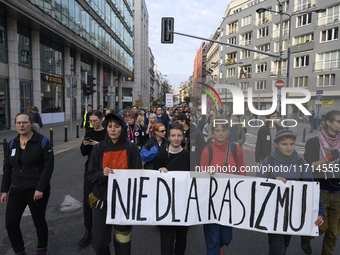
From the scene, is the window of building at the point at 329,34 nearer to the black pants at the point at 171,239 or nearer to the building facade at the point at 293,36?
the building facade at the point at 293,36

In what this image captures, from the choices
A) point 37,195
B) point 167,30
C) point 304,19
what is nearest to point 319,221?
point 37,195

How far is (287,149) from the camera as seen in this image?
109 inches

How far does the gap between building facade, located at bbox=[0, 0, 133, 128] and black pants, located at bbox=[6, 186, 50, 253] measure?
1227 centimetres

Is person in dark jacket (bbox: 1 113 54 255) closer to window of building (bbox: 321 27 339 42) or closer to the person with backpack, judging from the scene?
the person with backpack

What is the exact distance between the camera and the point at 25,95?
17844mm

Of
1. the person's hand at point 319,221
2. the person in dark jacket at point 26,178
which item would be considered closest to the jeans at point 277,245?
the person's hand at point 319,221

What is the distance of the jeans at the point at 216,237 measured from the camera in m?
2.83

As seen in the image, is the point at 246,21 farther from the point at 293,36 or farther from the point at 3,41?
the point at 3,41

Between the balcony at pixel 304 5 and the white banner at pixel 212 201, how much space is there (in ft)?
123

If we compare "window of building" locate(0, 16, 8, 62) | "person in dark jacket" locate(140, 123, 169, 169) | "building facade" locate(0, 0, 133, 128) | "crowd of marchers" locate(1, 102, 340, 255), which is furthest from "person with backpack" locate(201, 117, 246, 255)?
"window of building" locate(0, 16, 8, 62)

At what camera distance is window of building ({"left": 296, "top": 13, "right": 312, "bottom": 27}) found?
32378mm

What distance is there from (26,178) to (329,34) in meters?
36.4

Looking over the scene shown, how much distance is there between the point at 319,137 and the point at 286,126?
43 cm

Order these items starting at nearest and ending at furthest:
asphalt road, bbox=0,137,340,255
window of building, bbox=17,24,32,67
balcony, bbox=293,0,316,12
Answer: asphalt road, bbox=0,137,340,255, window of building, bbox=17,24,32,67, balcony, bbox=293,0,316,12
